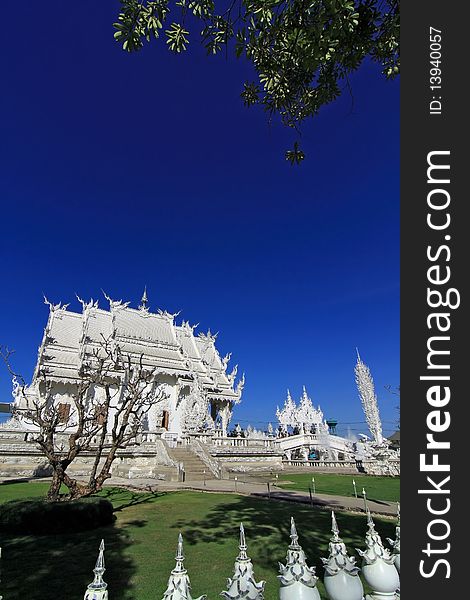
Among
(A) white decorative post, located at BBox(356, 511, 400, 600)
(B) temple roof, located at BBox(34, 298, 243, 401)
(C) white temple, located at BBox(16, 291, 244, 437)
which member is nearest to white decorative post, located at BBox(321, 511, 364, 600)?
(A) white decorative post, located at BBox(356, 511, 400, 600)

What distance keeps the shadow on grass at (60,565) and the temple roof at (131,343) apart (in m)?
22.4

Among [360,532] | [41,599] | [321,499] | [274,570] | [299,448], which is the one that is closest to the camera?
[41,599]

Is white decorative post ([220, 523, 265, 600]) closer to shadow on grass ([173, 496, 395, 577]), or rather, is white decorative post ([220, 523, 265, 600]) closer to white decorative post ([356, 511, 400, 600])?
white decorative post ([356, 511, 400, 600])

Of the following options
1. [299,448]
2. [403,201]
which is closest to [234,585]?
[403,201]

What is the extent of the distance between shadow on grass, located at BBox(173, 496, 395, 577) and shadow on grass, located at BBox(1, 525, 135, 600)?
1741mm

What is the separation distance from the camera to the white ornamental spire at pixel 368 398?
97.1 ft

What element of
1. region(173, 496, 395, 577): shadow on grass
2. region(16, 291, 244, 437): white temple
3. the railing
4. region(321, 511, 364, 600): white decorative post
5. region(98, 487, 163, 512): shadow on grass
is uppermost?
region(16, 291, 244, 437): white temple

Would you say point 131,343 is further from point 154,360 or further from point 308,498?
point 308,498

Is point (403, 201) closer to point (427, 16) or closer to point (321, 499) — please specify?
point (427, 16)

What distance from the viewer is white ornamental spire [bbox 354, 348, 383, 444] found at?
29609mm

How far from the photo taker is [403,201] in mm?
2023

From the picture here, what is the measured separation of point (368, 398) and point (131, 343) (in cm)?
2252

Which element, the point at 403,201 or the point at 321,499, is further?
the point at 321,499

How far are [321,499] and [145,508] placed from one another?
230 inches
